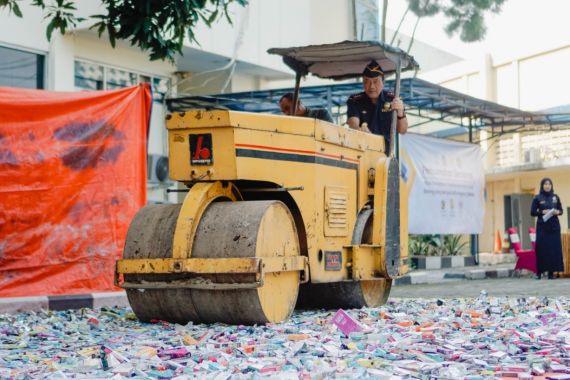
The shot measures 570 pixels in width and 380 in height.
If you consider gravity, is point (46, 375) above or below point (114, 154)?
below

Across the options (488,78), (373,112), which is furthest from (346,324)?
(488,78)

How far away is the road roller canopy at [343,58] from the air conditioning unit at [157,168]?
720 centimetres

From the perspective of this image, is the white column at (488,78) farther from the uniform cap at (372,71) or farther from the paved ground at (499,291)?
the uniform cap at (372,71)

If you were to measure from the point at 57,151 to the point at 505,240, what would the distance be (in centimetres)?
2133

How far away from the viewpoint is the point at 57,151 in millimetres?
9047

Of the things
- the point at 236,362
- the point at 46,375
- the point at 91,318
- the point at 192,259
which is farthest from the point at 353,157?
the point at 46,375

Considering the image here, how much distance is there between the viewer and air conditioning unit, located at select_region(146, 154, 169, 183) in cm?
1566

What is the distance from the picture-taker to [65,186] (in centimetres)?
Result: 905

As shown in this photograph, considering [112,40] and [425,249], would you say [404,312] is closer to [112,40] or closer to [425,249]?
[112,40]

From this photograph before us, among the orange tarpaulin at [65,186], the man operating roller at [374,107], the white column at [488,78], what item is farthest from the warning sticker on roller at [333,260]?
the white column at [488,78]

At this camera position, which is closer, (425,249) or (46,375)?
(46,375)

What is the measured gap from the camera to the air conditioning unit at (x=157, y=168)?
51.4 feet

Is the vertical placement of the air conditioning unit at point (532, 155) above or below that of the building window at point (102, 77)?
below

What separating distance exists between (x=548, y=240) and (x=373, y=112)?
8.41m
